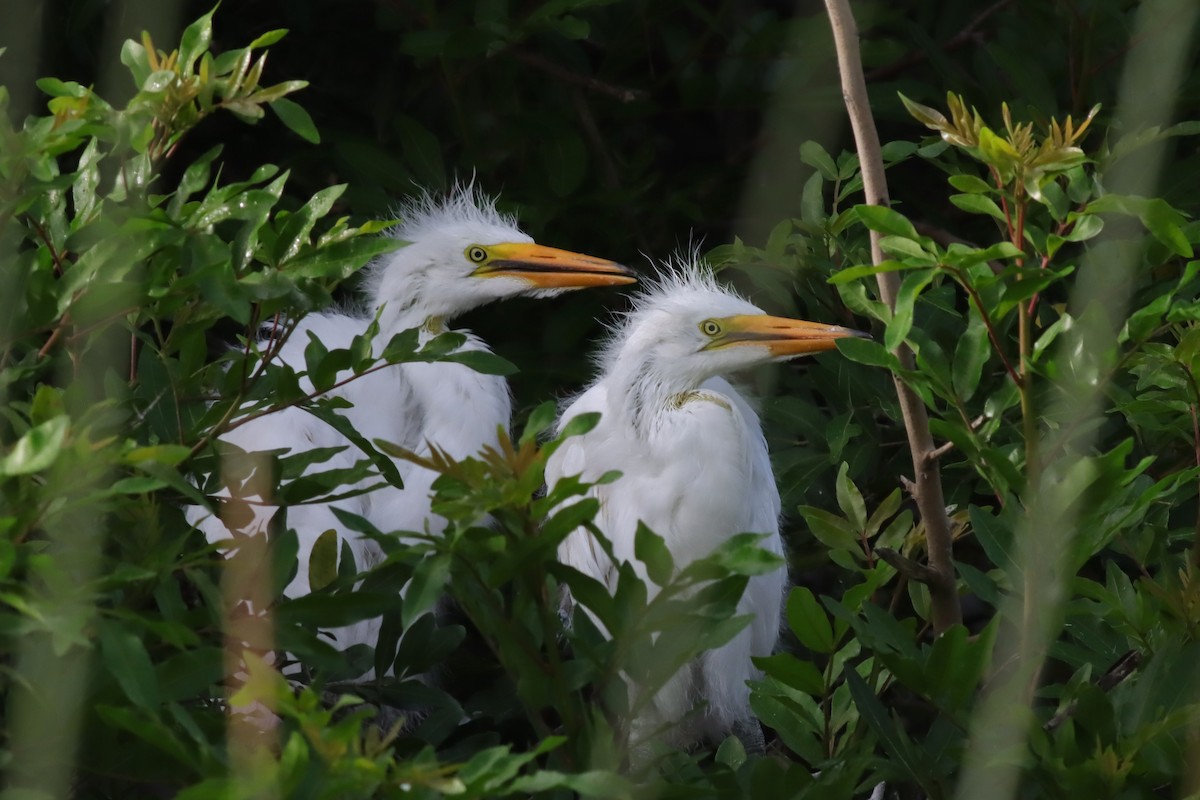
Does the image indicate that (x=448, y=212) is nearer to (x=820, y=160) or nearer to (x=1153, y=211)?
(x=820, y=160)

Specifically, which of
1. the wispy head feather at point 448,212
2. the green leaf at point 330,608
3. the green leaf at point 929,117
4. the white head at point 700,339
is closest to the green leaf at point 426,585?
the green leaf at point 330,608

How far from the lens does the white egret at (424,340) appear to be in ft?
8.36

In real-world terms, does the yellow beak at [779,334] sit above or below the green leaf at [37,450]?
below

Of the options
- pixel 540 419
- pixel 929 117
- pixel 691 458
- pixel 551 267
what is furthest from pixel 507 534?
pixel 551 267

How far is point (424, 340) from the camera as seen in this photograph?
2.84 m

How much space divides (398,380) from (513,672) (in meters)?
1.48

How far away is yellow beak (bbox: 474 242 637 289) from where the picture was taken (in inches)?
105

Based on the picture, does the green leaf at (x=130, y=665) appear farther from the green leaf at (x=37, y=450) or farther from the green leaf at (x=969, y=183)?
the green leaf at (x=969, y=183)

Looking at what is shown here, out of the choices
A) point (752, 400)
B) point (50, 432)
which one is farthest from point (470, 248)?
point (50, 432)

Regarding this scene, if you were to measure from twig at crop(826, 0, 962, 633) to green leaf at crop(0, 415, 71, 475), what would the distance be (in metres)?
0.86

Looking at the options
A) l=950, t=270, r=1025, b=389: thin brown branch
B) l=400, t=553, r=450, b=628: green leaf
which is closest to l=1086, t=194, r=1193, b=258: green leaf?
l=950, t=270, r=1025, b=389: thin brown branch

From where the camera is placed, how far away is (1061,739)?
4.89ft

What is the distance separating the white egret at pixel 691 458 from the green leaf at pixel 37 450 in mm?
1397

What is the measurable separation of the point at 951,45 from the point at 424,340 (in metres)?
1.15
